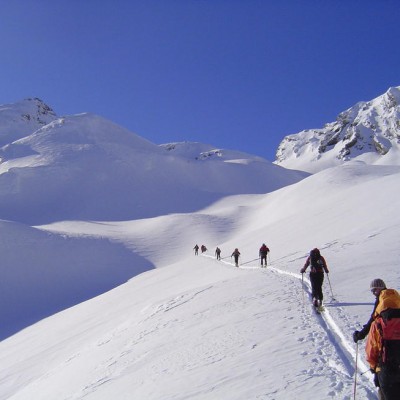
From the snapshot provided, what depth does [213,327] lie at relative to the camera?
37.2 ft

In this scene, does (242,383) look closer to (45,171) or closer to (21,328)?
(21,328)

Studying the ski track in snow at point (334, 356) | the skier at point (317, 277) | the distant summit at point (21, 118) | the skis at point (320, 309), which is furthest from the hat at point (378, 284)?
the distant summit at point (21, 118)

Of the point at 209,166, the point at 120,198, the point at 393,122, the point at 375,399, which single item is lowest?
the point at 375,399

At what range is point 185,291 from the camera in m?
19.8

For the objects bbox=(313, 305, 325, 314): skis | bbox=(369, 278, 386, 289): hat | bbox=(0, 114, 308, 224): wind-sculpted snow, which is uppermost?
bbox=(0, 114, 308, 224): wind-sculpted snow

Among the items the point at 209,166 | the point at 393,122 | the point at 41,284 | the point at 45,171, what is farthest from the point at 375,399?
the point at 393,122

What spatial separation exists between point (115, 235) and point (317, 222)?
129ft

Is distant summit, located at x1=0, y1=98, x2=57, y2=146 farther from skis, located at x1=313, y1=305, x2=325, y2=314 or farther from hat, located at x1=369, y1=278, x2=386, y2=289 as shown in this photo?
hat, located at x1=369, y1=278, x2=386, y2=289

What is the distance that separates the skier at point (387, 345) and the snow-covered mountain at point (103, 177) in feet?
265

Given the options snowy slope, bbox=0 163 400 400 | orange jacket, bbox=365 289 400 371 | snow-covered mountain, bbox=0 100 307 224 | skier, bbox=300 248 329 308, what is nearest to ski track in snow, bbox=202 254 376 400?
snowy slope, bbox=0 163 400 400

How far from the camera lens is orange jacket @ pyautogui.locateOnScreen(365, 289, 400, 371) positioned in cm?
496

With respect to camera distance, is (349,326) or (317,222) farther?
(317,222)

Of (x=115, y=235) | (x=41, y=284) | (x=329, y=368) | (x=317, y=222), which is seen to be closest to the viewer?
(x=329, y=368)

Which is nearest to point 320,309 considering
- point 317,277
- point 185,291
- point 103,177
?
point 317,277
